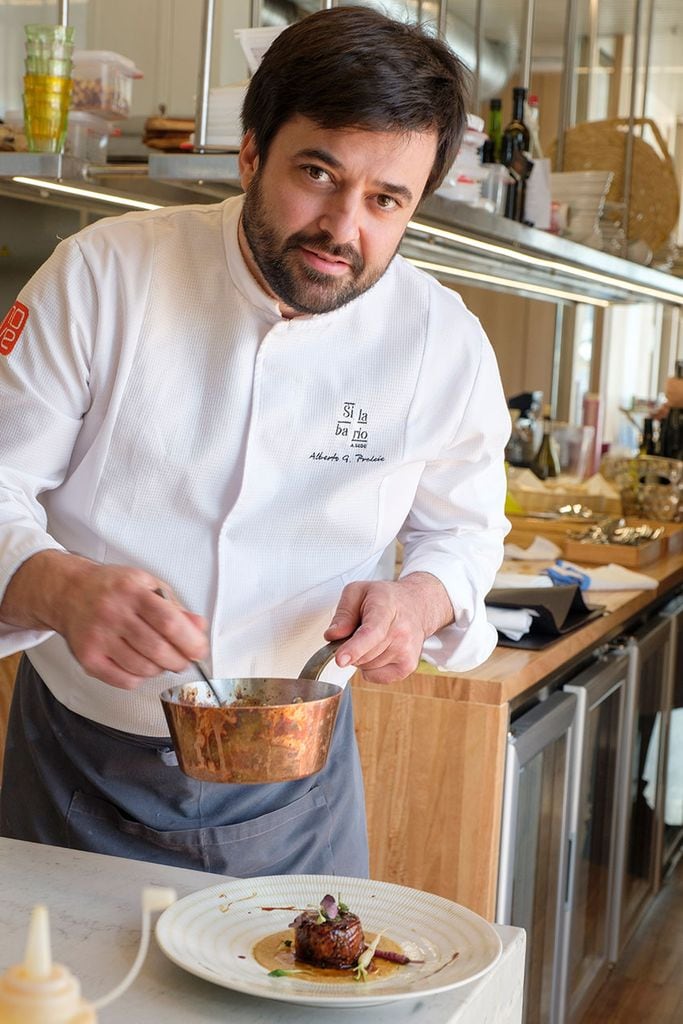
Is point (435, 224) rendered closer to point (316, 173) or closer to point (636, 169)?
point (316, 173)

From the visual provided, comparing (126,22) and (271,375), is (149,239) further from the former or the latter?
(126,22)

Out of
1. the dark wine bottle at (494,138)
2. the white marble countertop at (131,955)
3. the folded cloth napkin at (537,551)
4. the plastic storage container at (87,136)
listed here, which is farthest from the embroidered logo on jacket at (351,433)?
the dark wine bottle at (494,138)

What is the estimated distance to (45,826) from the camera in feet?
5.07

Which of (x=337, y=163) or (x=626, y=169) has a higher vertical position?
(x=626, y=169)

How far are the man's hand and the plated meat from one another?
282 mm

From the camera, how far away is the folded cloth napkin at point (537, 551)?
11.0 ft

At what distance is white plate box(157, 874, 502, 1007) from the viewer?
3.13ft

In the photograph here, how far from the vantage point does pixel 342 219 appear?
137 cm

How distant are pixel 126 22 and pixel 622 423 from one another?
447cm

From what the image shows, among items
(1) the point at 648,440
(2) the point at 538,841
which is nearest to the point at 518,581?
(2) the point at 538,841

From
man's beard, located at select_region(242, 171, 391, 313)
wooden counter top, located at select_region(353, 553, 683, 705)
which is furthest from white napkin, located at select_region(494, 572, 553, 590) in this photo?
man's beard, located at select_region(242, 171, 391, 313)

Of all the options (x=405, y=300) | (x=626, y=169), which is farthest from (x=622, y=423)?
(x=405, y=300)

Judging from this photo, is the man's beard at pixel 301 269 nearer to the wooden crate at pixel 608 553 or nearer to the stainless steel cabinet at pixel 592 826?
the stainless steel cabinet at pixel 592 826

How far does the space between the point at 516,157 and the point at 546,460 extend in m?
1.63
